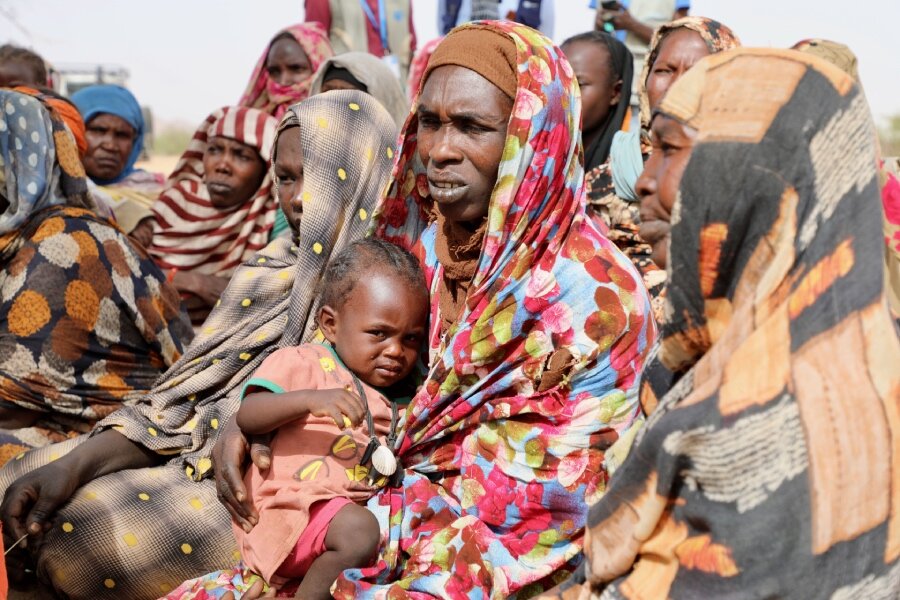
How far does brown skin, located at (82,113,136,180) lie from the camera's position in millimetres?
7387

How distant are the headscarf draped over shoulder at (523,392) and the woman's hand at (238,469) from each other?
0.38 meters

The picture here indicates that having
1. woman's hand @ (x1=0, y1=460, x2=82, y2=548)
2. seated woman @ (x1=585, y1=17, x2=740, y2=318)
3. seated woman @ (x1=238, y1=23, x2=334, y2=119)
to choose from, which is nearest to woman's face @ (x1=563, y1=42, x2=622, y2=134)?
seated woman @ (x1=585, y1=17, x2=740, y2=318)

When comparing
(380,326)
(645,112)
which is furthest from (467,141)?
(645,112)

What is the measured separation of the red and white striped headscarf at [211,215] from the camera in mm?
5551

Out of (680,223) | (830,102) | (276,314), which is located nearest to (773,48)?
(830,102)

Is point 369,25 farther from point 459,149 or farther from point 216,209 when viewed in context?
point 459,149

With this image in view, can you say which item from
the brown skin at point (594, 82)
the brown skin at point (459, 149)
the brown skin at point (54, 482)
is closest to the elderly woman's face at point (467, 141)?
the brown skin at point (459, 149)

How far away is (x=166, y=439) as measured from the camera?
3.81 metres

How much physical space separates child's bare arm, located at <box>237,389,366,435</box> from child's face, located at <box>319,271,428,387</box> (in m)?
0.23

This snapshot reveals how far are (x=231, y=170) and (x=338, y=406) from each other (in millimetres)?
3195

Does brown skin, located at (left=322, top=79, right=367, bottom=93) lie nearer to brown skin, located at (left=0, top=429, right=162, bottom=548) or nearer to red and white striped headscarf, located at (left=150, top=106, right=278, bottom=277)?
red and white striped headscarf, located at (left=150, top=106, right=278, bottom=277)

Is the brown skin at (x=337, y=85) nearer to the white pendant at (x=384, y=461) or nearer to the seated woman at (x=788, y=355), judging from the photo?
the white pendant at (x=384, y=461)

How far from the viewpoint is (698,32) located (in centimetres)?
516

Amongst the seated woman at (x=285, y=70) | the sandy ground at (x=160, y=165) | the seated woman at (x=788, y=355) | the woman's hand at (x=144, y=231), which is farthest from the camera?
the sandy ground at (x=160, y=165)
